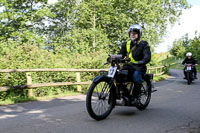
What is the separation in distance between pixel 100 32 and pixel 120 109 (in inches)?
640

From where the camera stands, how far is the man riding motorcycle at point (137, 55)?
5.38 m

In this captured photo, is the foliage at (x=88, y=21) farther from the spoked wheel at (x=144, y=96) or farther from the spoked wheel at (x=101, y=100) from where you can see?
the spoked wheel at (x=101, y=100)

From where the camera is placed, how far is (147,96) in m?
6.36

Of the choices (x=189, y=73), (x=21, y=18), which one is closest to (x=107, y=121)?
(x=189, y=73)

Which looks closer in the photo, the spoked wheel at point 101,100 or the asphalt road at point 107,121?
the asphalt road at point 107,121

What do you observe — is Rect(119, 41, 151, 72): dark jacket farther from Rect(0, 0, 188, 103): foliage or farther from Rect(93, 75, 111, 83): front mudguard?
Rect(0, 0, 188, 103): foliage

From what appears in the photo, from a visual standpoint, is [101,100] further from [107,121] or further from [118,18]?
[118,18]

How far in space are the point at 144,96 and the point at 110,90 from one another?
61.4 inches

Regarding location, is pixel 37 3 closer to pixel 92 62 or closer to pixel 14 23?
pixel 14 23

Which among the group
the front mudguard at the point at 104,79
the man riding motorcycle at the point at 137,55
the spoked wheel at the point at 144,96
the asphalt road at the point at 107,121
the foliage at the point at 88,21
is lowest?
the asphalt road at the point at 107,121

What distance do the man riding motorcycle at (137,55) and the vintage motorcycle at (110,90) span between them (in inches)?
4.7

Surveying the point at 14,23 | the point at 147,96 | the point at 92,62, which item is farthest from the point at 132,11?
the point at 147,96

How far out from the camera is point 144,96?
243 inches

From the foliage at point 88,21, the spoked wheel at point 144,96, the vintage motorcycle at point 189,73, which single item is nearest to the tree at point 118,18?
the foliage at point 88,21
